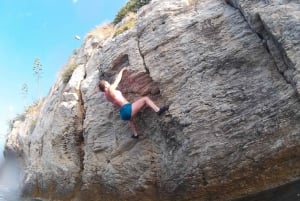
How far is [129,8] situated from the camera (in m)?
21.6

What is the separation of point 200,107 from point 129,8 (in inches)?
421

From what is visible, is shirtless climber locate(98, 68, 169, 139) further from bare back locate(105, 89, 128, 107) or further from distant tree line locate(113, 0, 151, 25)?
distant tree line locate(113, 0, 151, 25)

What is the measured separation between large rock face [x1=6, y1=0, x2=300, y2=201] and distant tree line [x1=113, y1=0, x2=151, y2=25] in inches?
179

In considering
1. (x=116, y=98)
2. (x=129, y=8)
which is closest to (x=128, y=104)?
(x=116, y=98)

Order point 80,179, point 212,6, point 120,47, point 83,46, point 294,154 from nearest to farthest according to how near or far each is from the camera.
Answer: point 294,154 < point 212,6 < point 120,47 < point 80,179 < point 83,46

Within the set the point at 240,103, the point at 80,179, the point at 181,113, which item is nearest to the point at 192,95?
the point at 181,113

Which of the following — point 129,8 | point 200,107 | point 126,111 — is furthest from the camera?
point 129,8

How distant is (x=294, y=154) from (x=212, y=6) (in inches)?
235

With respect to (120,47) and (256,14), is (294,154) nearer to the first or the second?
(256,14)

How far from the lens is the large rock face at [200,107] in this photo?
11.3 metres

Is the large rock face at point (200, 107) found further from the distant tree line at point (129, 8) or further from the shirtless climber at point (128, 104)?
the distant tree line at point (129, 8)

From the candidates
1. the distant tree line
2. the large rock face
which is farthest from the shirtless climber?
the distant tree line

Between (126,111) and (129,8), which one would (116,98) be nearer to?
(126,111)

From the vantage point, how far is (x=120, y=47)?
16312 mm
